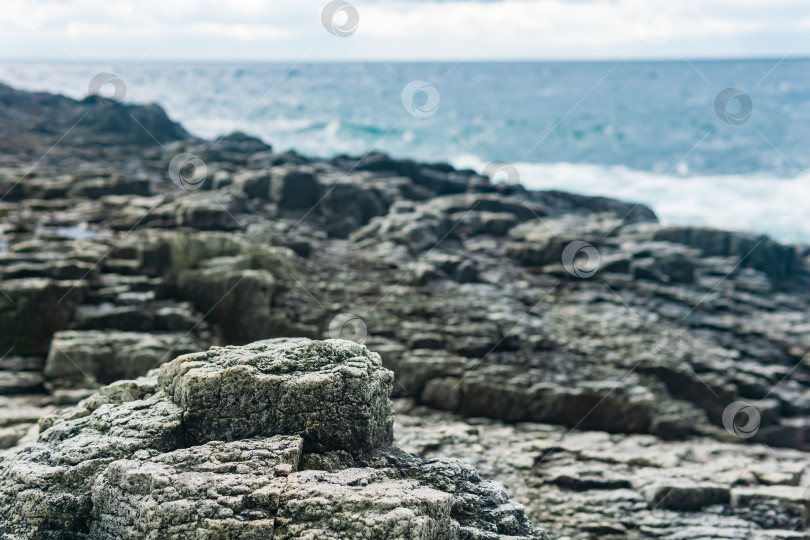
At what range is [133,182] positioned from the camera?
993 inches

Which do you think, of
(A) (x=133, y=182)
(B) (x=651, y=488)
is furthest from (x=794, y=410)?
(A) (x=133, y=182)

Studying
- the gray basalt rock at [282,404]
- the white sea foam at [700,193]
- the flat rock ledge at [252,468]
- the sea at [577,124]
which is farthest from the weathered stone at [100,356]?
the white sea foam at [700,193]

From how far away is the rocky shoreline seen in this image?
10625mm

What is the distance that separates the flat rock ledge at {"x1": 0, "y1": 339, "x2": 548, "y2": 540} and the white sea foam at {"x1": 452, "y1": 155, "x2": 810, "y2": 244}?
46052mm

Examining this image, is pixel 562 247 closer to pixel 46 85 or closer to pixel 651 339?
pixel 651 339

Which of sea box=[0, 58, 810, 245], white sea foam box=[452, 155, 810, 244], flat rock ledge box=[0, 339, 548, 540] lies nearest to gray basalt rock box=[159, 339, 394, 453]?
flat rock ledge box=[0, 339, 548, 540]

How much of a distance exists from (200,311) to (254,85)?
381ft

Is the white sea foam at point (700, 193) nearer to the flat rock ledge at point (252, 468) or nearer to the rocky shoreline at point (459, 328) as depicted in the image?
the rocky shoreline at point (459, 328)

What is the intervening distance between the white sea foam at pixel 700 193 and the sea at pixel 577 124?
19cm

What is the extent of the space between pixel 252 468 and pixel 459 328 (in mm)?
11947

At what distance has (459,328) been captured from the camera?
16.6 meters

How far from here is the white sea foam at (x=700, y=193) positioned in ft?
162

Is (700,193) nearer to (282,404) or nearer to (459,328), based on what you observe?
(459,328)

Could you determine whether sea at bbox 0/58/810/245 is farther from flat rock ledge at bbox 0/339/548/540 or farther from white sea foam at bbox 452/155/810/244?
flat rock ledge at bbox 0/339/548/540
